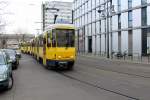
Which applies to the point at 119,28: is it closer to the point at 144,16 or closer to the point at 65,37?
the point at 144,16

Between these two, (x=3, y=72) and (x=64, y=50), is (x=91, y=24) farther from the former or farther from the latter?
(x=3, y=72)

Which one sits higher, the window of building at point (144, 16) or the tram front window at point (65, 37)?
the window of building at point (144, 16)

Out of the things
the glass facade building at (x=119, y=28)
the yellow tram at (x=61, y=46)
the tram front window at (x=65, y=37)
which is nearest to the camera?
the yellow tram at (x=61, y=46)

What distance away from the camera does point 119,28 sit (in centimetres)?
5609

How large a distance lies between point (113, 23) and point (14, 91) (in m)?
47.8

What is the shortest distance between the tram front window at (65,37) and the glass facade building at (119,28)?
1578cm

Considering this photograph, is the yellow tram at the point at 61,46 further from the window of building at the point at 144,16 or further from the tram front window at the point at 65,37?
the window of building at the point at 144,16

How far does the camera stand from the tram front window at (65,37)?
2256 centimetres

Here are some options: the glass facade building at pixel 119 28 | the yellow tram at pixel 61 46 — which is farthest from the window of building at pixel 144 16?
the yellow tram at pixel 61 46

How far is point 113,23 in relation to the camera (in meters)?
58.9

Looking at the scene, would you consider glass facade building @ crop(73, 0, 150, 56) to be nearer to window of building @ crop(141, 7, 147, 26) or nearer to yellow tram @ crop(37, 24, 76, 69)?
window of building @ crop(141, 7, 147, 26)

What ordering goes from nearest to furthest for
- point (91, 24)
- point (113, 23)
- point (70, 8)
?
point (113, 23) < point (91, 24) < point (70, 8)

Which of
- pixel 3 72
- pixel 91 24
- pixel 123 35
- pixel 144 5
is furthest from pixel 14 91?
Answer: pixel 91 24

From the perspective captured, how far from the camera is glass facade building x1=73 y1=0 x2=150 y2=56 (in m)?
47.6
